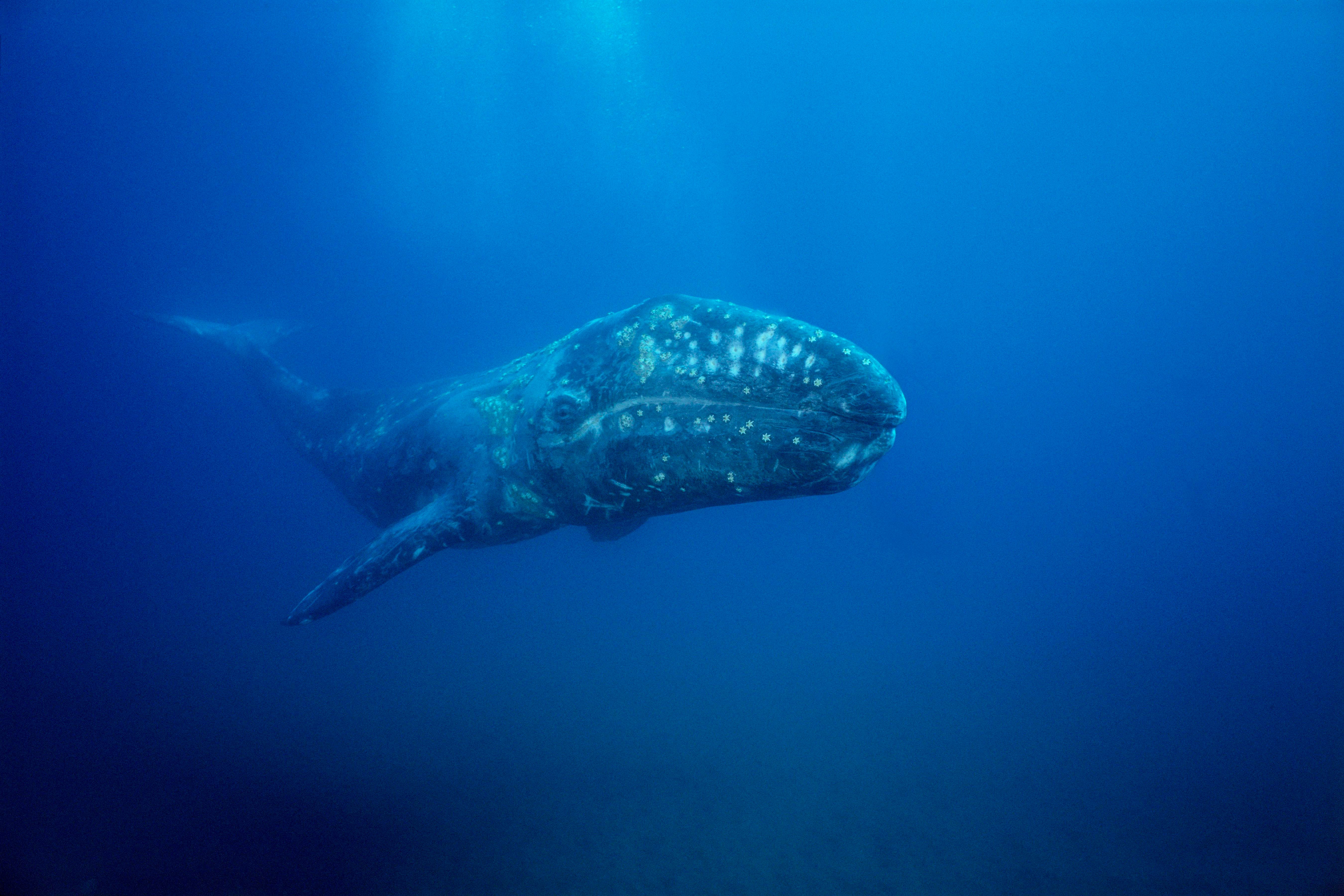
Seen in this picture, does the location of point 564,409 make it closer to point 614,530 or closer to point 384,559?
point 384,559

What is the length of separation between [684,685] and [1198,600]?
2816 centimetres

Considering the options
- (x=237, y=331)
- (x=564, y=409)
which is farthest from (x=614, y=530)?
(x=237, y=331)

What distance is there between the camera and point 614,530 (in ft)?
22.7

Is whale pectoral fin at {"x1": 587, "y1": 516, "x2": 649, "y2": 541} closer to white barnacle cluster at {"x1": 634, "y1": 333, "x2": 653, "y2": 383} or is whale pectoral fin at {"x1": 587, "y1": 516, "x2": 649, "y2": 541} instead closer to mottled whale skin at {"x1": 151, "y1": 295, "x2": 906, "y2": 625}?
mottled whale skin at {"x1": 151, "y1": 295, "x2": 906, "y2": 625}

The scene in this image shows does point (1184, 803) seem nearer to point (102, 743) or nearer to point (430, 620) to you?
point (430, 620)

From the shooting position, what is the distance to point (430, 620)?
1673cm

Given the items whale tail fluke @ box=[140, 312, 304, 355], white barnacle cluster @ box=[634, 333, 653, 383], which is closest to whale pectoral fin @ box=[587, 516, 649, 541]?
white barnacle cluster @ box=[634, 333, 653, 383]

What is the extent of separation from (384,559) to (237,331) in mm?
13479

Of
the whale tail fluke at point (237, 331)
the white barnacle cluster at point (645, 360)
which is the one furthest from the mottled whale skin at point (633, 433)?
the whale tail fluke at point (237, 331)

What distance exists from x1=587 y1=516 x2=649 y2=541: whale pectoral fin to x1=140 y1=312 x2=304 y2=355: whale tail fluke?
10.7 m

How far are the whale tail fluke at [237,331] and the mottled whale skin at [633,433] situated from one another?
32.0ft

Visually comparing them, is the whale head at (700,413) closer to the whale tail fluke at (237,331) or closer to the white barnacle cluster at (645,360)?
the white barnacle cluster at (645,360)

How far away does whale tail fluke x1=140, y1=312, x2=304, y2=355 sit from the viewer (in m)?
13.1

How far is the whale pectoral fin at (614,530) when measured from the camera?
6543 mm
